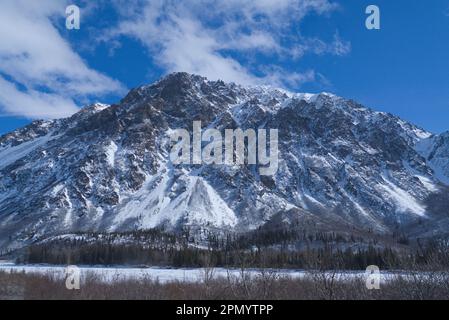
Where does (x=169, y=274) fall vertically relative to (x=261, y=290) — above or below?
above

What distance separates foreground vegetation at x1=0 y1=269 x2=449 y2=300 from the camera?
45.7m

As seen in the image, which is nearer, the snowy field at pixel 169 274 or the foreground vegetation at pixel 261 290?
the foreground vegetation at pixel 261 290

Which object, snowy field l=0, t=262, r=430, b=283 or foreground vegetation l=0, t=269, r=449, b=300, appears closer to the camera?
foreground vegetation l=0, t=269, r=449, b=300

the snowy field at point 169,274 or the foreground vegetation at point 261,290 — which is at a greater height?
the snowy field at point 169,274

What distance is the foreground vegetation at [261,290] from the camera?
4566cm

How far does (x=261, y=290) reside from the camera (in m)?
53.9

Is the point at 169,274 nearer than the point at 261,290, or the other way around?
the point at 261,290

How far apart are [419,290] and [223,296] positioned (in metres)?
19.8

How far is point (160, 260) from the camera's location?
7475 inches

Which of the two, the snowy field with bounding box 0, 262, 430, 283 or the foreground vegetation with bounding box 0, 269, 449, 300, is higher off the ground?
the snowy field with bounding box 0, 262, 430, 283
